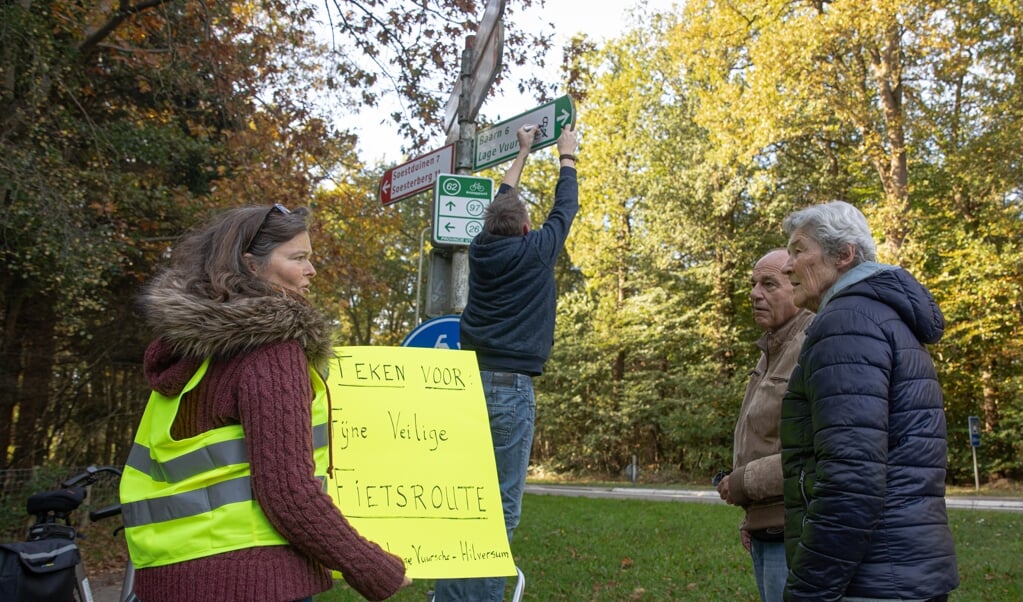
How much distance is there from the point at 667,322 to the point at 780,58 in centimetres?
1065

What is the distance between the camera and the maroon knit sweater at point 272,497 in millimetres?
1788

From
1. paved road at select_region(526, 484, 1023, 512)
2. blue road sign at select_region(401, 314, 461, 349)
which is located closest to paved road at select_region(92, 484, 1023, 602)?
paved road at select_region(526, 484, 1023, 512)

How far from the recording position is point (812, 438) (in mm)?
2330

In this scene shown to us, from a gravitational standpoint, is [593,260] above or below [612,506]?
above

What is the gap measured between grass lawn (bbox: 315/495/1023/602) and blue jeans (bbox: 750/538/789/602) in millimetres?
3420

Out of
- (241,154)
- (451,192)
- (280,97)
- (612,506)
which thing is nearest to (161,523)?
(451,192)

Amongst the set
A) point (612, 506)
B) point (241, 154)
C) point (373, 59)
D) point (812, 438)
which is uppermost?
point (373, 59)

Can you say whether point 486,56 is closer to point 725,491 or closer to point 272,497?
point 725,491

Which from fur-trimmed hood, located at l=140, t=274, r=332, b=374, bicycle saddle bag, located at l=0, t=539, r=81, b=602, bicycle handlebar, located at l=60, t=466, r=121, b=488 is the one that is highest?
fur-trimmed hood, located at l=140, t=274, r=332, b=374

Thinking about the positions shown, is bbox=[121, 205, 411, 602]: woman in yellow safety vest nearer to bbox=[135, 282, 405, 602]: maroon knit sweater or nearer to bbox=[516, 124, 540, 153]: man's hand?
bbox=[135, 282, 405, 602]: maroon knit sweater

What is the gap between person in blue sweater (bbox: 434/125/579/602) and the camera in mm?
3557

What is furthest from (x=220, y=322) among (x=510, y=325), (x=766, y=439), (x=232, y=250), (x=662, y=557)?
(x=662, y=557)

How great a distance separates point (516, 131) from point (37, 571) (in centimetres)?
337

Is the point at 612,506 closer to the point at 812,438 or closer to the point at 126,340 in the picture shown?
the point at 126,340
